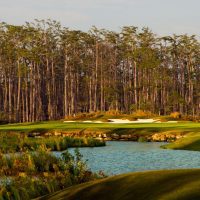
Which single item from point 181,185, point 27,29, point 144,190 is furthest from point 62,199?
point 27,29

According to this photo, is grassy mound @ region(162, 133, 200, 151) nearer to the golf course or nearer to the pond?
the golf course

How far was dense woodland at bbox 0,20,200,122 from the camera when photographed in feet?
381

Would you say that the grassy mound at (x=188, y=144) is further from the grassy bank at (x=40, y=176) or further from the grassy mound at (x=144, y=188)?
the grassy mound at (x=144, y=188)

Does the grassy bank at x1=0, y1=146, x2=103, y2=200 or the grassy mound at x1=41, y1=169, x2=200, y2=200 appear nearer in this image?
the grassy mound at x1=41, y1=169, x2=200, y2=200

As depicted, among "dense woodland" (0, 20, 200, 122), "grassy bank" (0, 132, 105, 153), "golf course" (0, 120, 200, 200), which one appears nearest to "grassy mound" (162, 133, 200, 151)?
"golf course" (0, 120, 200, 200)

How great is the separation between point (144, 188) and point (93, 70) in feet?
390

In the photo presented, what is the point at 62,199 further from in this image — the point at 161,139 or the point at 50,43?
the point at 50,43

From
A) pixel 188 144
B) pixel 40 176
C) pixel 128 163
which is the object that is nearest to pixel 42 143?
pixel 128 163

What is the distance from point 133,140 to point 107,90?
69030 millimetres

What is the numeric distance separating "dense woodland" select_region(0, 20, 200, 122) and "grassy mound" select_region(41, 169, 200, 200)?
106 metres

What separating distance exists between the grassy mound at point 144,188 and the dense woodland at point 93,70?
4156 inches

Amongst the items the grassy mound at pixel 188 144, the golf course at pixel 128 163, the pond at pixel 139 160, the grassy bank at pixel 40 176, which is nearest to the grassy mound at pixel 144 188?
the golf course at pixel 128 163

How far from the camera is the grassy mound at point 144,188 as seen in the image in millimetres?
4180

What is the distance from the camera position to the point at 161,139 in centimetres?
4441
